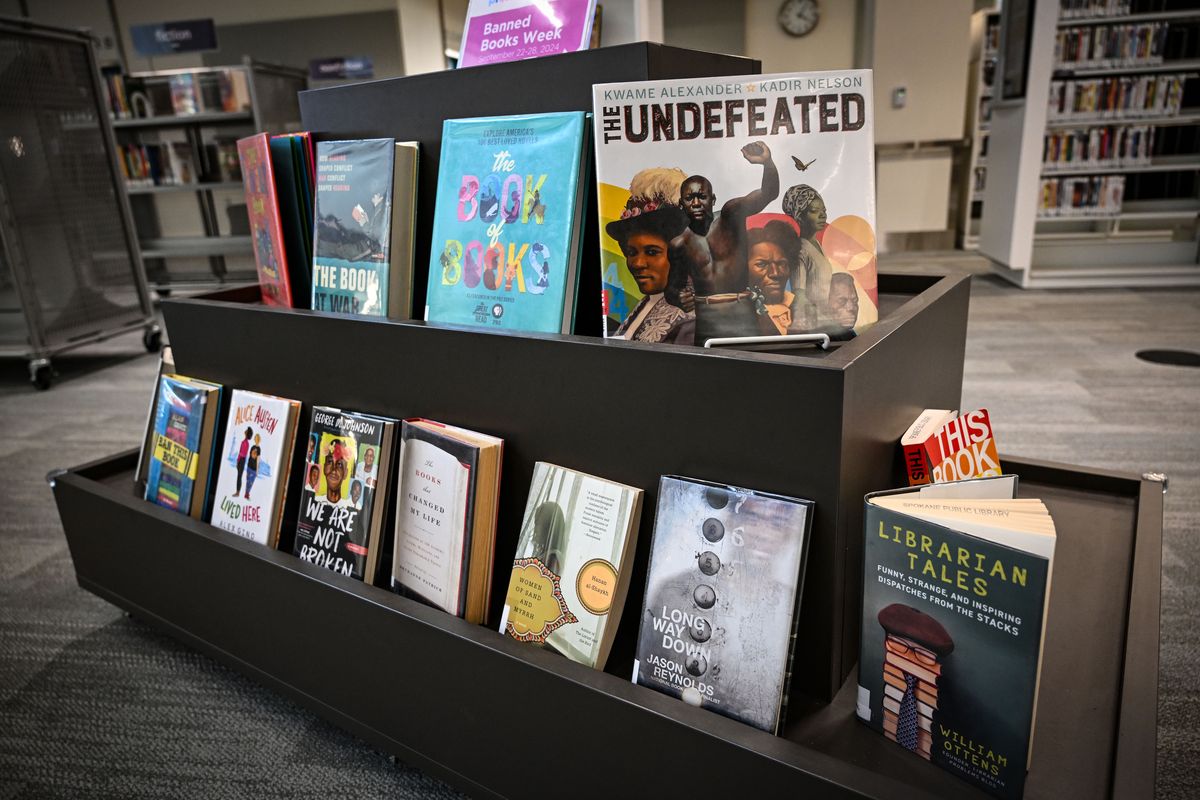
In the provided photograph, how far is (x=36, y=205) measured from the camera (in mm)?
3355

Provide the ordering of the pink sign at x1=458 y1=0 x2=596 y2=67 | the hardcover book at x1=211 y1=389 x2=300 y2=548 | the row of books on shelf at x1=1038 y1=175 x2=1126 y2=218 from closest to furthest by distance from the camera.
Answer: the pink sign at x1=458 y1=0 x2=596 y2=67 → the hardcover book at x1=211 y1=389 x2=300 y2=548 → the row of books on shelf at x1=1038 y1=175 x2=1126 y2=218

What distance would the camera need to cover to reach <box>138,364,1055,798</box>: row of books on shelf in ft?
2.15

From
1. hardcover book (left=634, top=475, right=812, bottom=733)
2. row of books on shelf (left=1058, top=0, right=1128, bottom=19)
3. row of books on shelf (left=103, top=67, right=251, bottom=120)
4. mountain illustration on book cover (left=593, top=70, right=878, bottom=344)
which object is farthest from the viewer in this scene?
row of books on shelf (left=103, top=67, right=251, bottom=120)

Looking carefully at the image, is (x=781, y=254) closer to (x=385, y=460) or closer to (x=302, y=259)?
(x=385, y=460)

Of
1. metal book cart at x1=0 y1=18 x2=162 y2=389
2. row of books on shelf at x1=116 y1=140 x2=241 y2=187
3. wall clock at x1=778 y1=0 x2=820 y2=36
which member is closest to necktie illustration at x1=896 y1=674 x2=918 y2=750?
metal book cart at x1=0 y1=18 x2=162 y2=389

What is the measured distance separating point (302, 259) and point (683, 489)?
0.90 meters

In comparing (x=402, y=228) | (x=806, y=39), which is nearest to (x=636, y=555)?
(x=402, y=228)

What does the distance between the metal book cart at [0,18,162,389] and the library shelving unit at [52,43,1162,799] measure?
8.88 feet

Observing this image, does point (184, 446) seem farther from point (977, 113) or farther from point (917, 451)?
point (977, 113)

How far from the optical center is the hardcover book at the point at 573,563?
86 cm

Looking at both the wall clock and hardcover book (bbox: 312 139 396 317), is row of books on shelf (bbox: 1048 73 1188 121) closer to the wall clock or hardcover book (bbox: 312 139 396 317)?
the wall clock

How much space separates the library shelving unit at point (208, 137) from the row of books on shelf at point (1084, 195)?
5.17 metres

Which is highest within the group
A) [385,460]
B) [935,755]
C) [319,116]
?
[319,116]

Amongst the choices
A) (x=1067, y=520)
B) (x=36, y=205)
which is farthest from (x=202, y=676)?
(x=36, y=205)
